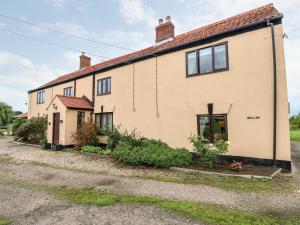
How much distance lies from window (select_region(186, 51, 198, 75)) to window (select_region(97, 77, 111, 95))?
287 inches

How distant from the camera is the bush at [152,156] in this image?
352 inches

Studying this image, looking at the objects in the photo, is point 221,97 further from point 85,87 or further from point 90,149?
point 85,87

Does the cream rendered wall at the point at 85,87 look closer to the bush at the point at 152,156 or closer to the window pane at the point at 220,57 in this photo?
the bush at the point at 152,156

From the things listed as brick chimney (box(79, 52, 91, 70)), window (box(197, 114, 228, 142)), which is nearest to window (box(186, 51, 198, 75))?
window (box(197, 114, 228, 142))

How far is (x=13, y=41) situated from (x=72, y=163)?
11247 mm

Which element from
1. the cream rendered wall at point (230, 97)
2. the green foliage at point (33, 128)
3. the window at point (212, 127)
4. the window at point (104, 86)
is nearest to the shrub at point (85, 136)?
the window at point (104, 86)

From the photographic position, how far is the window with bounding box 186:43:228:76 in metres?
9.80

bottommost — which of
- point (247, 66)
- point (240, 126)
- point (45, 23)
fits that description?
point (240, 126)

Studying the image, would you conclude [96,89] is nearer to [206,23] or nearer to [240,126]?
[206,23]

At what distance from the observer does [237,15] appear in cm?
1158

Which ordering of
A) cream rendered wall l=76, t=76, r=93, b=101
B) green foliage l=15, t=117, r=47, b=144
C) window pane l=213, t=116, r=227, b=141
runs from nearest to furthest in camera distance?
window pane l=213, t=116, r=227, b=141
cream rendered wall l=76, t=76, r=93, b=101
green foliage l=15, t=117, r=47, b=144

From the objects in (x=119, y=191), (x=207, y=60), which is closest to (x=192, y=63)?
(x=207, y=60)

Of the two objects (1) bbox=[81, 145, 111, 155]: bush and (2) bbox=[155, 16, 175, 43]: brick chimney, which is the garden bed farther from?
(2) bbox=[155, 16, 175, 43]: brick chimney

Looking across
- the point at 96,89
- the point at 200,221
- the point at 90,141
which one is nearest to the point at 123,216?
the point at 200,221
